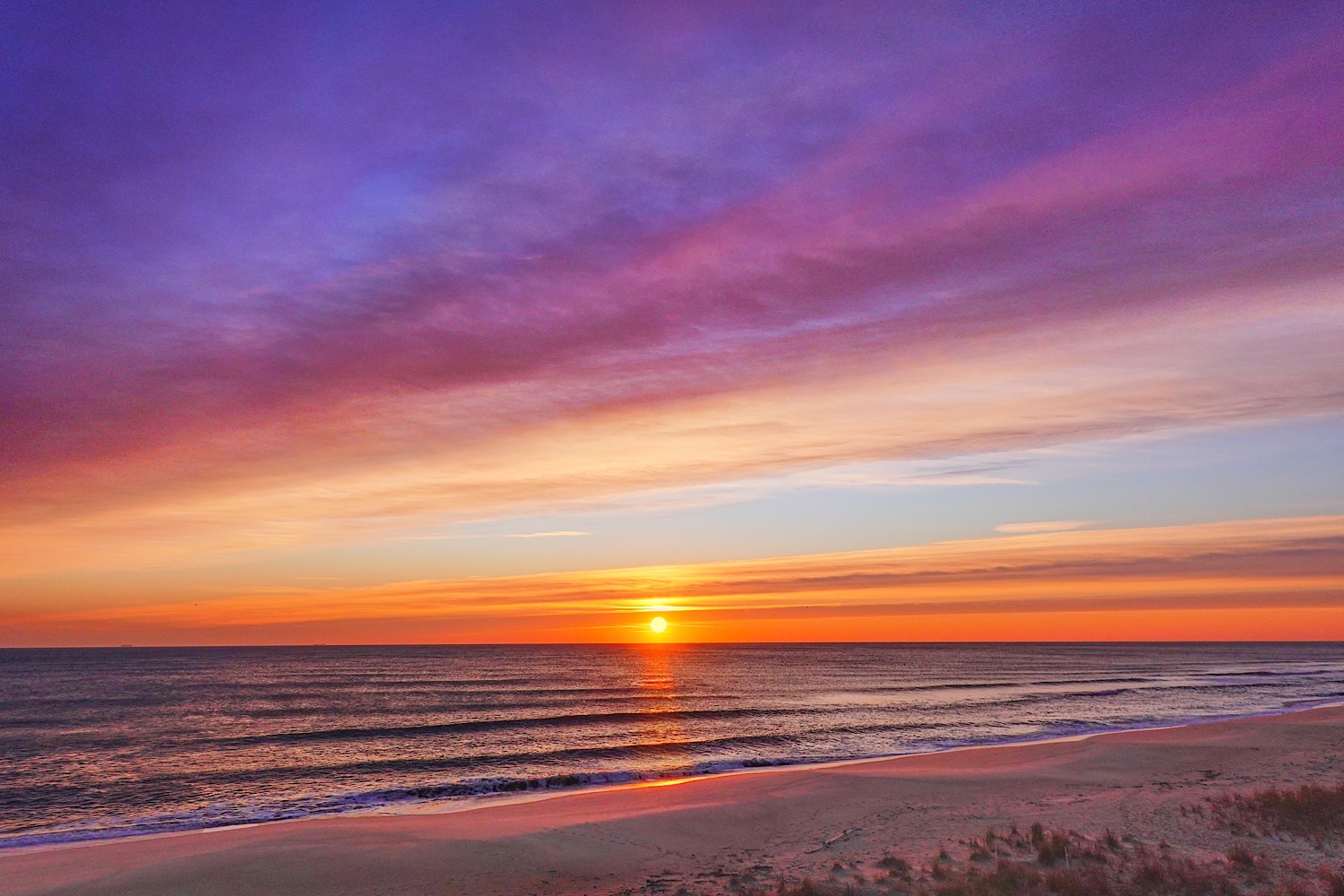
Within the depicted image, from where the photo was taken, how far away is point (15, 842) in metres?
23.4

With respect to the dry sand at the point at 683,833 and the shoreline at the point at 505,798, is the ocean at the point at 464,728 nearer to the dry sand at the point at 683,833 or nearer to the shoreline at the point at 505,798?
the shoreline at the point at 505,798

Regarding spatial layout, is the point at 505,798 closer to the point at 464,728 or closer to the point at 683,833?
the point at 683,833

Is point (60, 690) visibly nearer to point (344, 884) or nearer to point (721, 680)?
A: point (721, 680)

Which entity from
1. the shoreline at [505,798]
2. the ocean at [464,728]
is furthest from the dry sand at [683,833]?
the ocean at [464,728]

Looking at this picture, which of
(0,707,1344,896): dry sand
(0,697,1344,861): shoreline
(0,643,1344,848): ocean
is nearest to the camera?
(0,707,1344,896): dry sand

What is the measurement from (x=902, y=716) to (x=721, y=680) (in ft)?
140

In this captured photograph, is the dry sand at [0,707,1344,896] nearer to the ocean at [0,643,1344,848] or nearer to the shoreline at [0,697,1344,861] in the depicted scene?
the shoreline at [0,697,1344,861]

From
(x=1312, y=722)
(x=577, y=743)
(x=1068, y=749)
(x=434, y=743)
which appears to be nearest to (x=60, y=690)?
(x=434, y=743)

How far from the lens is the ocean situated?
29.6 meters

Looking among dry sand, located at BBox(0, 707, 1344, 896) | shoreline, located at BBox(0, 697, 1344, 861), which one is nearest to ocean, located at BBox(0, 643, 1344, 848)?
shoreline, located at BBox(0, 697, 1344, 861)

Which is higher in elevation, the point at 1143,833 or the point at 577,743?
the point at 1143,833

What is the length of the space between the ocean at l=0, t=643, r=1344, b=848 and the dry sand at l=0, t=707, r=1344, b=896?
5.05 metres

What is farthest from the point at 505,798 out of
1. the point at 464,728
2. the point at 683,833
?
the point at 464,728

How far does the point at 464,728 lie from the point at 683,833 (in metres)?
30.5
